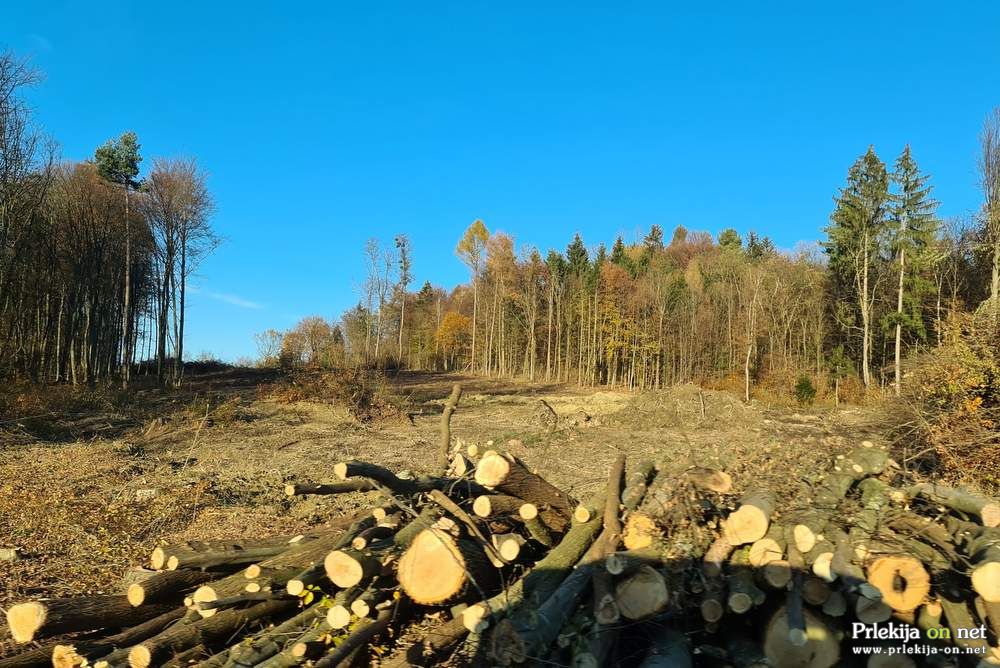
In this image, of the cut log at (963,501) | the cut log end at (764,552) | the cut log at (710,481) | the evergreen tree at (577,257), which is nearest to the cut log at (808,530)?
the cut log end at (764,552)

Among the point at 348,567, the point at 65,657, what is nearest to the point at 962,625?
the point at 348,567

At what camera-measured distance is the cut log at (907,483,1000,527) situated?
3396mm

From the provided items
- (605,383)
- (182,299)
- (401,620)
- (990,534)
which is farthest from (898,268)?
(182,299)

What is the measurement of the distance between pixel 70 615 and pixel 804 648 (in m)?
4.05

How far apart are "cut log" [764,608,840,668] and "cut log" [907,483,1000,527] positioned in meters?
1.32

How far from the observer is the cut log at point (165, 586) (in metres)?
3.58

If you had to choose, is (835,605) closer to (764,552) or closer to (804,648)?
(804,648)

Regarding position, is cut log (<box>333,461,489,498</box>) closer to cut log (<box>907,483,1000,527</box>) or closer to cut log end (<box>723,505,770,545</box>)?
cut log end (<box>723,505,770,545</box>)

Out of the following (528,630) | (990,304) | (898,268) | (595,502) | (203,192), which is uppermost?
(203,192)

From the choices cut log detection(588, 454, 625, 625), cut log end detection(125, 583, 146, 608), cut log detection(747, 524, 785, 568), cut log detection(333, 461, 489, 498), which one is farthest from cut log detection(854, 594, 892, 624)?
cut log end detection(125, 583, 146, 608)

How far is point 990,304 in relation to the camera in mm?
6984

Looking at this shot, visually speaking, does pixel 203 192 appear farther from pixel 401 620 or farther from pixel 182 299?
pixel 401 620

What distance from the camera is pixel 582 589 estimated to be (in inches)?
131

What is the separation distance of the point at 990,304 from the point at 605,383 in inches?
1533
